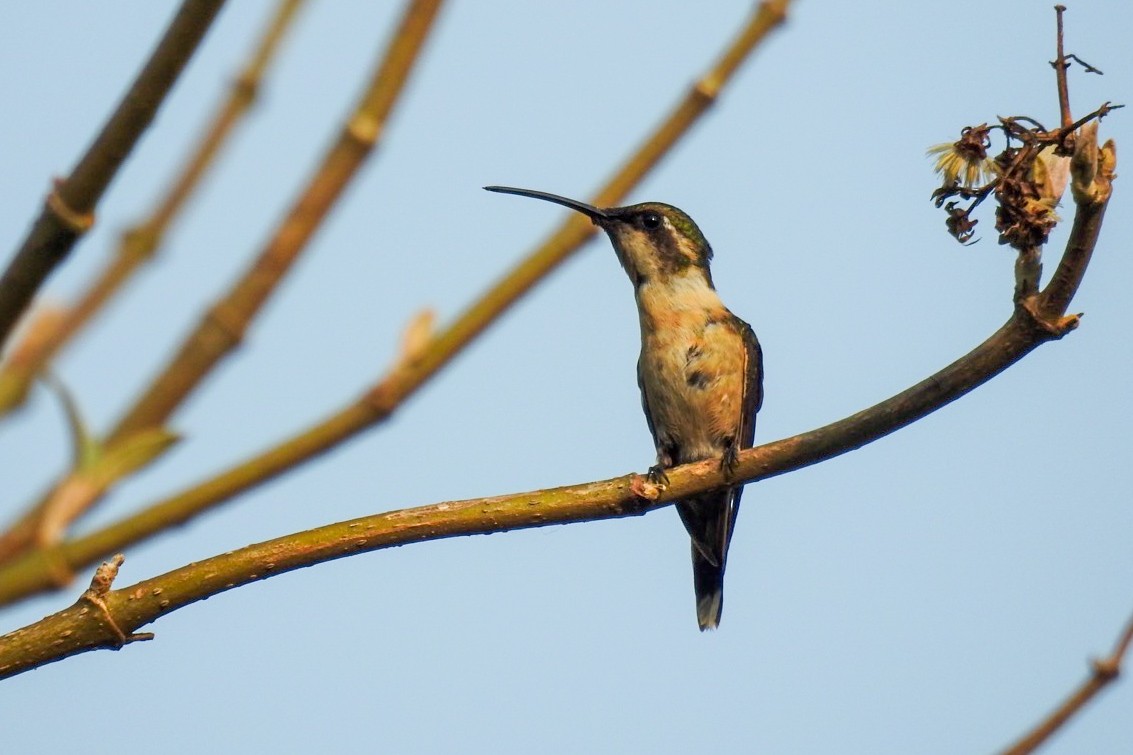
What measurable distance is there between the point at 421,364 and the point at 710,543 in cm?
745

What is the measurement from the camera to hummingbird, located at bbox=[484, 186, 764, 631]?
347 inches

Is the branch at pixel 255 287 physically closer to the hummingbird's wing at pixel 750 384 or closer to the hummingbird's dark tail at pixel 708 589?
the hummingbird's wing at pixel 750 384

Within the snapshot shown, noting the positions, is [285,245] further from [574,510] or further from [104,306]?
[574,510]

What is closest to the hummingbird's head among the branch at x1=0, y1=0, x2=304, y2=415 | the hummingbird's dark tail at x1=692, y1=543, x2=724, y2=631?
the hummingbird's dark tail at x1=692, y1=543, x2=724, y2=631

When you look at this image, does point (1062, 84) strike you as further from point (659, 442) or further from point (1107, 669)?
point (659, 442)

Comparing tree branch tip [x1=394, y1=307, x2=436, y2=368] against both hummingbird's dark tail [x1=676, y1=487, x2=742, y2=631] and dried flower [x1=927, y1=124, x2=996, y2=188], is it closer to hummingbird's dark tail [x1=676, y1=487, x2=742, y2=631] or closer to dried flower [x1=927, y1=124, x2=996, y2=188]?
dried flower [x1=927, y1=124, x2=996, y2=188]

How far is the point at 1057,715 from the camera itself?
210 cm

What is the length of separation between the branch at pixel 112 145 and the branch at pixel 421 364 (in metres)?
0.43

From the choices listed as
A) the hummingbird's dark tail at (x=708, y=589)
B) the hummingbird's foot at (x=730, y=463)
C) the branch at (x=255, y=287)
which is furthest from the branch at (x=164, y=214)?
the hummingbird's dark tail at (x=708, y=589)

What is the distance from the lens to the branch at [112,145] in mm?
1837

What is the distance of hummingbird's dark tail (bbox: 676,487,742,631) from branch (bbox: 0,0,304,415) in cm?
712

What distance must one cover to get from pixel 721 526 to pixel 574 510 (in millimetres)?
5579

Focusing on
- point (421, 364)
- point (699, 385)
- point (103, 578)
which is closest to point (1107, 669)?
point (421, 364)

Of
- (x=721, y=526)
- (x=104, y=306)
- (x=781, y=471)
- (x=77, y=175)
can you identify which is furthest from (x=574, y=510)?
(x=721, y=526)
